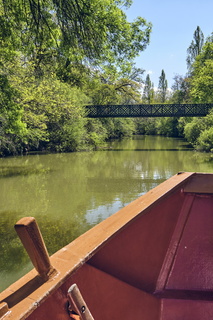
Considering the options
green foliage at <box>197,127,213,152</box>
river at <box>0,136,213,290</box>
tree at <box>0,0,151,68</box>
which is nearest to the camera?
river at <box>0,136,213,290</box>

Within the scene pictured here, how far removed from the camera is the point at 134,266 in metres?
2.61

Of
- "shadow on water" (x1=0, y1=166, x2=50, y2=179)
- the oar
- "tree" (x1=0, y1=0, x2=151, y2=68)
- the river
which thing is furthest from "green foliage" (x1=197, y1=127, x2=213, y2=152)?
the oar

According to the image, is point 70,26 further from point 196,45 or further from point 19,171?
point 196,45

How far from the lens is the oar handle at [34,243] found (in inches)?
49.1

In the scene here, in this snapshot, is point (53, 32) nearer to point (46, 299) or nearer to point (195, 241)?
point (195, 241)

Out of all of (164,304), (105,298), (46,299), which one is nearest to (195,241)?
(164,304)

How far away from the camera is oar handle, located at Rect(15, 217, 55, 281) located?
1247mm

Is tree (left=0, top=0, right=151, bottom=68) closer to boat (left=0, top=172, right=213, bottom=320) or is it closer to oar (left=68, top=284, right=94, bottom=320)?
boat (left=0, top=172, right=213, bottom=320)

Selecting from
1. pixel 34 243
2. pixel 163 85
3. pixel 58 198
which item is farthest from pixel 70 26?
pixel 163 85

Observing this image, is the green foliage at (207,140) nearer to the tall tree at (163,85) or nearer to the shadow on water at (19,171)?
the shadow on water at (19,171)

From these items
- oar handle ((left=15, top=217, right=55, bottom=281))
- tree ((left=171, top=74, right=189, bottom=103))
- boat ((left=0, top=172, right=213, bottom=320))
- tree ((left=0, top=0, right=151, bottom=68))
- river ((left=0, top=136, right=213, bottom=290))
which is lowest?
river ((left=0, top=136, right=213, bottom=290))

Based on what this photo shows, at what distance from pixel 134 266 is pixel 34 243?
5.10ft

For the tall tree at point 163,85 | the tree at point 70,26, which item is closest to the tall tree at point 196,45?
the tall tree at point 163,85

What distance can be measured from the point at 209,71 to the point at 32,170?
1552 centimetres
